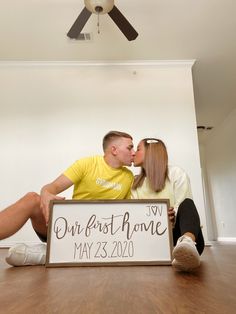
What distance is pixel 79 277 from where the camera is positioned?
33.3 inches

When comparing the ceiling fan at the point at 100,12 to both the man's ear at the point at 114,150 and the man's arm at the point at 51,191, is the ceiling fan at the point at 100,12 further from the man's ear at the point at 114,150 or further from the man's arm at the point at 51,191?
the man's arm at the point at 51,191

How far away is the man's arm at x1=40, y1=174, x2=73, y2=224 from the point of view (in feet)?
3.75

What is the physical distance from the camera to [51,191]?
4.21 feet

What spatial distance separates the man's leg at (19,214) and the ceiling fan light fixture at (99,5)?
1.60 m

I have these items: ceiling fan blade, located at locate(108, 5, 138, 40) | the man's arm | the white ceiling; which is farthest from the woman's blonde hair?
the white ceiling

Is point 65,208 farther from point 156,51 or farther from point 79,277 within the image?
point 156,51

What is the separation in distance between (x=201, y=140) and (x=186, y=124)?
3.17 m

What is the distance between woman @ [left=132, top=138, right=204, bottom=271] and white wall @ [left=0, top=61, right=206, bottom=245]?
161cm

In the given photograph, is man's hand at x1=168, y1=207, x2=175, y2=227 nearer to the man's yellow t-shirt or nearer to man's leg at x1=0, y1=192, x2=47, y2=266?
the man's yellow t-shirt

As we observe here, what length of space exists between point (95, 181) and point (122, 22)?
1.50 m

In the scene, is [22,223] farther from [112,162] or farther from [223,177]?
[223,177]

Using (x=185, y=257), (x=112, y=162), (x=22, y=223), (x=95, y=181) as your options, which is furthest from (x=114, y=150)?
(x=185, y=257)

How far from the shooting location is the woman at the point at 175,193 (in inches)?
36.7

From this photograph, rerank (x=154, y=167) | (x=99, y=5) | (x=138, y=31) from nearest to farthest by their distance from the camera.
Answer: (x=154, y=167) < (x=99, y=5) < (x=138, y=31)
